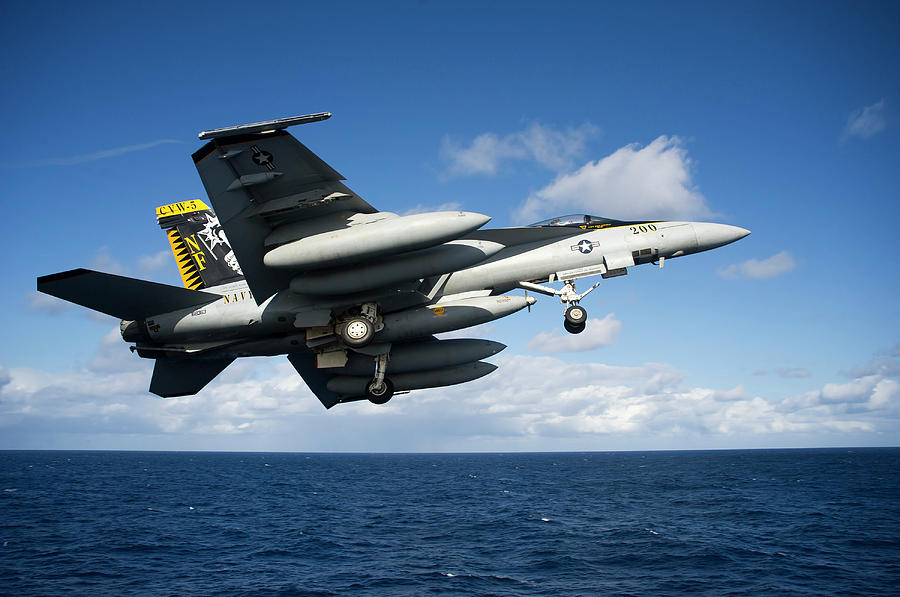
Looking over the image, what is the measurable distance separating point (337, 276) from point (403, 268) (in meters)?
1.88

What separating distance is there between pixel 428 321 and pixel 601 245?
5.85 m

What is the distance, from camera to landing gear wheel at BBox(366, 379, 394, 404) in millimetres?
20953

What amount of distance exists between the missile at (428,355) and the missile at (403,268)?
13.8 ft

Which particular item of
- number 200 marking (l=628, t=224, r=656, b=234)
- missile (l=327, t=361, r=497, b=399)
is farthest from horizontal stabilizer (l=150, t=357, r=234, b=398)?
number 200 marking (l=628, t=224, r=656, b=234)

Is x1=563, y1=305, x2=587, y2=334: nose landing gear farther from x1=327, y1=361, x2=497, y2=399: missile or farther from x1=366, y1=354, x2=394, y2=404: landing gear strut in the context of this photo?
x1=366, y1=354, x2=394, y2=404: landing gear strut

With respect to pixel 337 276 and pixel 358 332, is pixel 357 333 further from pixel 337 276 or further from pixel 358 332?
pixel 337 276

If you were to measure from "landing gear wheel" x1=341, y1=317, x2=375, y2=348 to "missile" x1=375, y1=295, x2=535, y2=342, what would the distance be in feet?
2.38

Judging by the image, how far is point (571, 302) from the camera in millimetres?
18953

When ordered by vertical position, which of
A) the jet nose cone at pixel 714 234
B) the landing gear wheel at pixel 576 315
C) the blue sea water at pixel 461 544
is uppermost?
the jet nose cone at pixel 714 234

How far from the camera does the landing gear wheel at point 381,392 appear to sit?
20953mm

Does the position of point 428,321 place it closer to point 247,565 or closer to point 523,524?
point 247,565

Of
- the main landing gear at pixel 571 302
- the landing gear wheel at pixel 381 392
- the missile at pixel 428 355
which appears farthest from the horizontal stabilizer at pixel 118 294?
the main landing gear at pixel 571 302

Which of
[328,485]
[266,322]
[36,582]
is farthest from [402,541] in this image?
[328,485]

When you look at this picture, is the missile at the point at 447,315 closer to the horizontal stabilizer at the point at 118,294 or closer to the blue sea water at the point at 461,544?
the horizontal stabilizer at the point at 118,294
